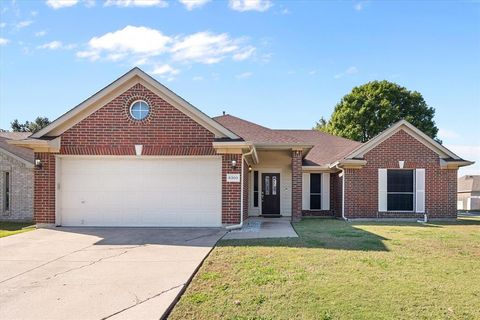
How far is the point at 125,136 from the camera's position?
13383 millimetres

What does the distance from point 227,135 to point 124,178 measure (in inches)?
143

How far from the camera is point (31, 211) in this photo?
18047 millimetres

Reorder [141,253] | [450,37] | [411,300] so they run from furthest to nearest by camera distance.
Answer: [450,37]
[141,253]
[411,300]

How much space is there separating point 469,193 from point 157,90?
38832 mm

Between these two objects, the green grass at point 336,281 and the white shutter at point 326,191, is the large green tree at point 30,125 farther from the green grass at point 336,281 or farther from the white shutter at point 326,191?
the green grass at point 336,281

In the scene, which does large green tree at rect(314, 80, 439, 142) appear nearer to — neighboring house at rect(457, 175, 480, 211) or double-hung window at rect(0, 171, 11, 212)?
neighboring house at rect(457, 175, 480, 211)

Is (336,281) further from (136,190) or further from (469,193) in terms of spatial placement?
(469,193)

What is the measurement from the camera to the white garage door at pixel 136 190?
13352 mm

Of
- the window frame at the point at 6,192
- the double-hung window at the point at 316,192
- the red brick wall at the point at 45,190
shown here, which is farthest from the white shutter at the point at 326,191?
the window frame at the point at 6,192

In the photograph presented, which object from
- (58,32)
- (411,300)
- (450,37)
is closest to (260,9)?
(58,32)

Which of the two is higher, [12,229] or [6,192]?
[6,192]

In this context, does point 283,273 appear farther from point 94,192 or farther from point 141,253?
point 94,192

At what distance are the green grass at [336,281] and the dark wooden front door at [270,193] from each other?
379 inches

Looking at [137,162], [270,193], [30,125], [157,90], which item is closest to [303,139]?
[270,193]
